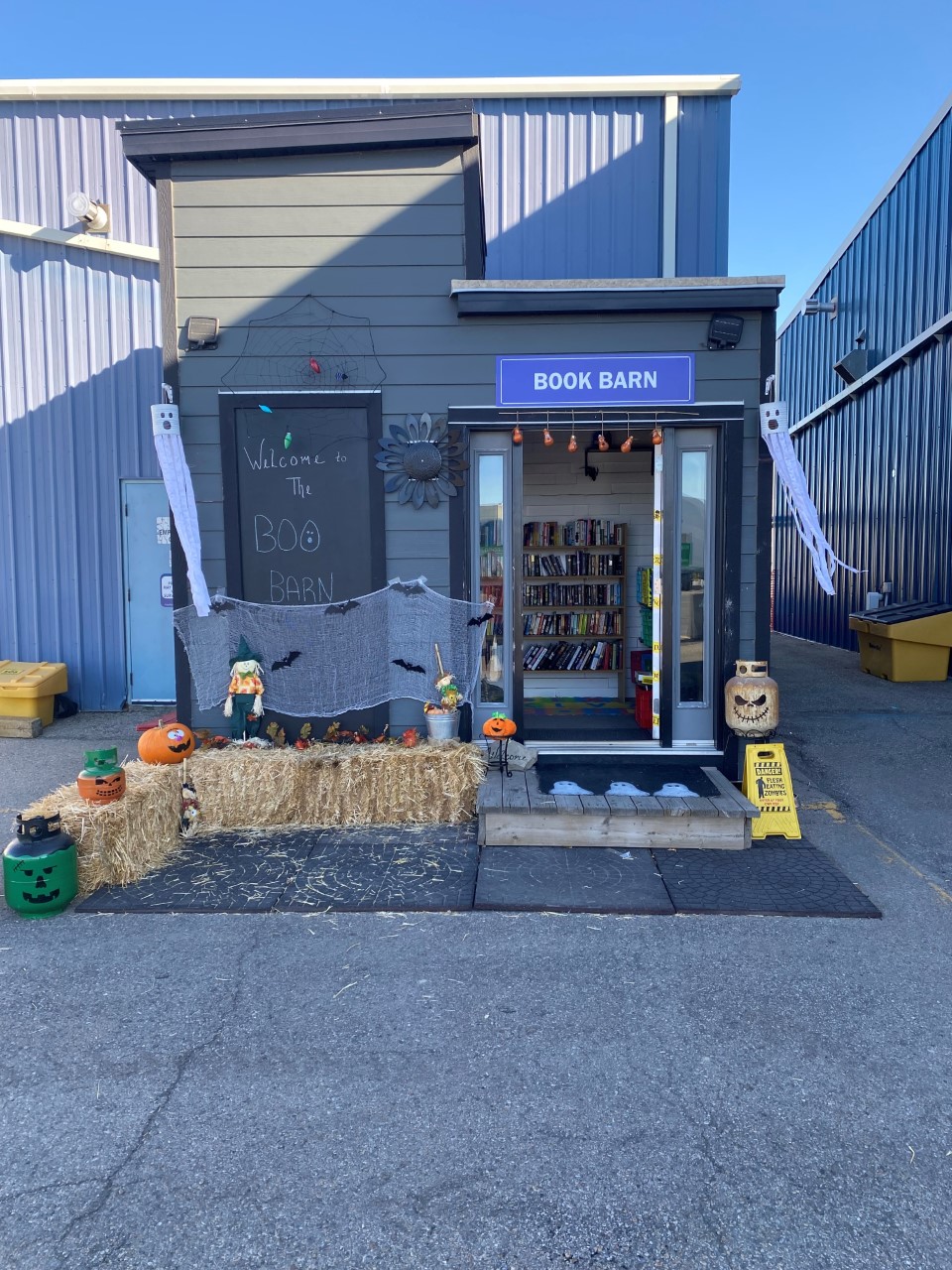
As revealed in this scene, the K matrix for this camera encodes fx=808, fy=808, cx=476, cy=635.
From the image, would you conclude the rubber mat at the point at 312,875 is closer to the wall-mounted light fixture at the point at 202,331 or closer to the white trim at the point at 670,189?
the wall-mounted light fixture at the point at 202,331

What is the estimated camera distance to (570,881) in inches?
164

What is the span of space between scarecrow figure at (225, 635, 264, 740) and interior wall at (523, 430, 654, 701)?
151 inches

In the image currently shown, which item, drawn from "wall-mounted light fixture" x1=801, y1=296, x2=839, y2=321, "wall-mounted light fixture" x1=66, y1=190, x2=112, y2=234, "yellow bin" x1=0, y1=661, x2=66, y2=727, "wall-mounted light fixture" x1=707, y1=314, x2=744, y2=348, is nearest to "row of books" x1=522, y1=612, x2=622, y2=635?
"wall-mounted light fixture" x1=707, y1=314, x2=744, y2=348

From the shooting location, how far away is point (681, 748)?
18.8 ft

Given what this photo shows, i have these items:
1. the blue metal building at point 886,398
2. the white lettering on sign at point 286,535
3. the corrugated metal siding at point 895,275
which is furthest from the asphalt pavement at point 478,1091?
the corrugated metal siding at point 895,275

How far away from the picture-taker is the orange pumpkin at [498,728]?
527cm

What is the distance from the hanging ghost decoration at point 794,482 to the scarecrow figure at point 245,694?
142 inches

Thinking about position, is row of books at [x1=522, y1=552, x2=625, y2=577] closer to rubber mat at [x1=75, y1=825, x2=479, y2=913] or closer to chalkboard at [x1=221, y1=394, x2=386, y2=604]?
chalkboard at [x1=221, y1=394, x2=386, y2=604]

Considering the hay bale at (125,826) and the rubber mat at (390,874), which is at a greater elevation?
the hay bale at (125,826)

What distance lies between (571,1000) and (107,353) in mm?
8060

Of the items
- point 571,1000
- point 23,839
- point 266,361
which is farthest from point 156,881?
point 266,361

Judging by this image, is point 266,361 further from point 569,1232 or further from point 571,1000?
point 569,1232

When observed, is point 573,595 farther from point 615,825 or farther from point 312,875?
point 312,875

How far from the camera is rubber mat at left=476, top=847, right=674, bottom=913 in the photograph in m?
3.89
